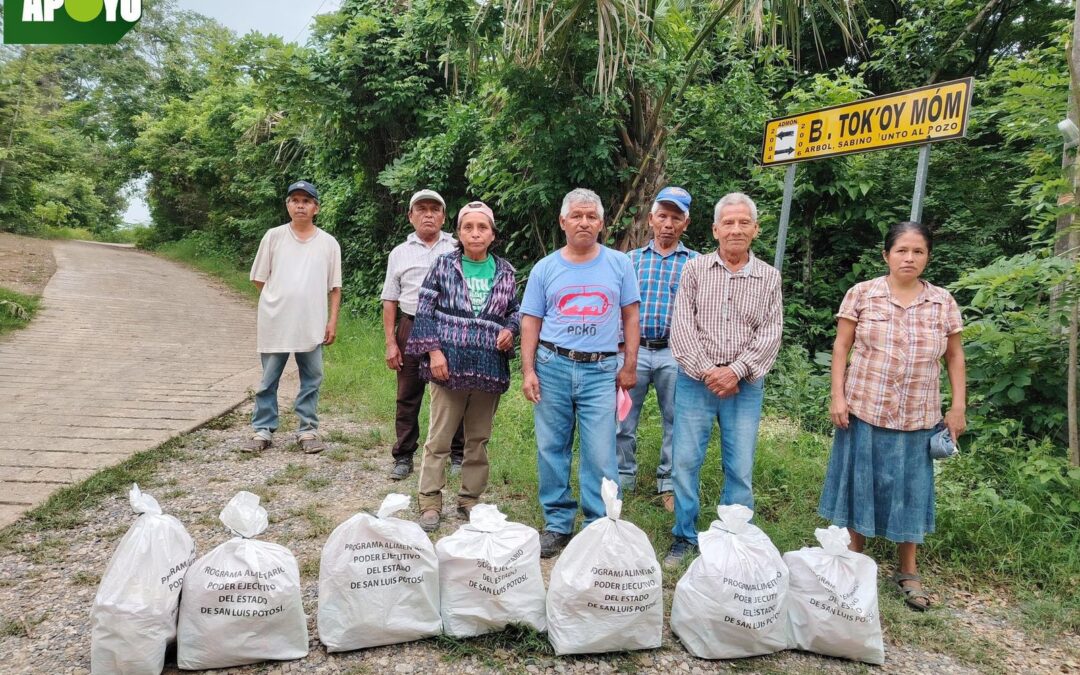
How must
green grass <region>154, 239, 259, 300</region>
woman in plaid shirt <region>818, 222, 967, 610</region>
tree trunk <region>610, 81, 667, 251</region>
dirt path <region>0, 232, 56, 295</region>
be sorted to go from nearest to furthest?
woman in plaid shirt <region>818, 222, 967, 610</region> → tree trunk <region>610, 81, 667, 251</region> → dirt path <region>0, 232, 56, 295</region> → green grass <region>154, 239, 259, 300</region>

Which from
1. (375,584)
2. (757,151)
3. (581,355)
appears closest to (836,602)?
(581,355)

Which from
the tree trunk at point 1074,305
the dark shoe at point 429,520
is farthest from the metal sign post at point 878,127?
the dark shoe at point 429,520

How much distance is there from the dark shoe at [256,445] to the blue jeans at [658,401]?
246 centimetres

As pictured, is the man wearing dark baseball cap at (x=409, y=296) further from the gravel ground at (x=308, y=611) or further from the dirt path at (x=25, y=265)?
the dirt path at (x=25, y=265)

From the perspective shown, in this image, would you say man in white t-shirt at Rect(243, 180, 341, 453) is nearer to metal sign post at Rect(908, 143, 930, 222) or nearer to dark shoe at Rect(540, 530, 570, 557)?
dark shoe at Rect(540, 530, 570, 557)

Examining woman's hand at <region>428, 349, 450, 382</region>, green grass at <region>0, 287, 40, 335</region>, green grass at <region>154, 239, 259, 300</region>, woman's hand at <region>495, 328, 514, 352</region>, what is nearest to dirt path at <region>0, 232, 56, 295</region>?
green grass at <region>0, 287, 40, 335</region>

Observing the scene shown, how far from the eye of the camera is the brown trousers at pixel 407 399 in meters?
4.34

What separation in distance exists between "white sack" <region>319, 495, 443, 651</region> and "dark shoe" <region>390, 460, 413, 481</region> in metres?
1.88

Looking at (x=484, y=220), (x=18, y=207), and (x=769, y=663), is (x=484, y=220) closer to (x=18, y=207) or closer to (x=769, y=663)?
(x=769, y=663)

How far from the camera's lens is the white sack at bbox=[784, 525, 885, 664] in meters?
2.50

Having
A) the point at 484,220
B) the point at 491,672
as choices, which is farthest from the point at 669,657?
the point at 484,220

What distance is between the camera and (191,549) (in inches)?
94.1

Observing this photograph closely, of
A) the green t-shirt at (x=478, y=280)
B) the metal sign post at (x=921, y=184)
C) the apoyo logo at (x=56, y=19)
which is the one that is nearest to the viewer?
the green t-shirt at (x=478, y=280)

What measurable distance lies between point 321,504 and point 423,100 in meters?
7.25
